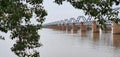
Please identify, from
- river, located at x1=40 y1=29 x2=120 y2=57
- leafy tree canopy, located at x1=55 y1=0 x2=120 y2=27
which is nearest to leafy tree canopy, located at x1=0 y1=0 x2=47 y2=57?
leafy tree canopy, located at x1=55 y1=0 x2=120 y2=27

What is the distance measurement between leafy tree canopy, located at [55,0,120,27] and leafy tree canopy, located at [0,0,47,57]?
0.75m

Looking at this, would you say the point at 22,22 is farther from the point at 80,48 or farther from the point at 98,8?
the point at 80,48

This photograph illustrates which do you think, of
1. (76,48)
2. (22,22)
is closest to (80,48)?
(76,48)

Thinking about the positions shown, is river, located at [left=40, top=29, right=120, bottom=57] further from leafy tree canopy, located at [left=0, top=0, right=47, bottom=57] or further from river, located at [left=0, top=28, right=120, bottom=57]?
leafy tree canopy, located at [left=0, top=0, right=47, bottom=57]

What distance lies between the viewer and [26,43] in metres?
6.41

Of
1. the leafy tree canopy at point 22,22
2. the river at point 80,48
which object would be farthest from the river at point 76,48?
the leafy tree canopy at point 22,22

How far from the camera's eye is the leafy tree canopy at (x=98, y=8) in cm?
587

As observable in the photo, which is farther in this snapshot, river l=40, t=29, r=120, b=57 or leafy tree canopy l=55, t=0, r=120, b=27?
river l=40, t=29, r=120, b=57

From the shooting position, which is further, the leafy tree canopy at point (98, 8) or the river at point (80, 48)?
the river at point (80, 48)

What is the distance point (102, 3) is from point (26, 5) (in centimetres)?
147

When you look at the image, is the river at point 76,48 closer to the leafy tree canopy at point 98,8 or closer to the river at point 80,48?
the river at point 80,48

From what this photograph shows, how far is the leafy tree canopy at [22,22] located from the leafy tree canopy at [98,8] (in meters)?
0.75

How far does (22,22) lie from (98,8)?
1.42 meters

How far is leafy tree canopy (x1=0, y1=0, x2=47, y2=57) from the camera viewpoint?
5.86m
